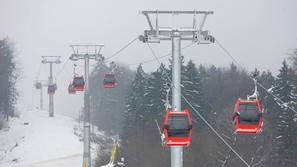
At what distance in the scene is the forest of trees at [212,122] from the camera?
47.8 metres

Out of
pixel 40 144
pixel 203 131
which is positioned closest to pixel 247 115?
pixel 203 131

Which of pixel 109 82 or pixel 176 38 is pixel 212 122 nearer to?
pixel 109 82

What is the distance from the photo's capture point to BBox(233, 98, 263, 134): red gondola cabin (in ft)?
53.9

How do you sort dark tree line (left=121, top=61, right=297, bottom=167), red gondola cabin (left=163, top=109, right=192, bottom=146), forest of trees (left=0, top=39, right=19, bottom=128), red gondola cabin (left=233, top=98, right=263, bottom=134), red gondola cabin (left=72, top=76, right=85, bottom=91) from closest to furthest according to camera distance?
1. red gondola cabin (left=163, top=109, right=192, bottom=146)
2. red gondola cabin (left=233, top=98, right=263, bottom=134)
3. red gondola cabin (left=72, top=76, right=85, bottom=91)
4. dark tree line (left=121, top=61, right=297, bottom=167)
5. forest of trees (left=0, top=39, right=19, bottom=128)

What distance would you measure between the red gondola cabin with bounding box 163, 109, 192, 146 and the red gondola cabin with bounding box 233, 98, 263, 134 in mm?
1704

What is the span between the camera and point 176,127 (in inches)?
611

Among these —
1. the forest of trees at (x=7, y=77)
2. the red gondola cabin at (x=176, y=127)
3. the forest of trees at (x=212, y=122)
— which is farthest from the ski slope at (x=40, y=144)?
the red gondola cabin at (x=176, y=127)

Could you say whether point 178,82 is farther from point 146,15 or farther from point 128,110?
point 128,110

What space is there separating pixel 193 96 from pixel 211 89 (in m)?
24.1

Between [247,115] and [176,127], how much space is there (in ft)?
7.49

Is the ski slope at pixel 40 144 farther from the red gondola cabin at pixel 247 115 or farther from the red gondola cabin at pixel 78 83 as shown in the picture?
the red gondola cabin at pixel 247 115

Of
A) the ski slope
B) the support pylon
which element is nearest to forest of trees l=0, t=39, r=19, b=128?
Result: the ski slope

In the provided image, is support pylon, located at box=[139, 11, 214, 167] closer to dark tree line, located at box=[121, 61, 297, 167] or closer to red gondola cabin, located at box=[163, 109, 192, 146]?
red gondola cabin, located at box=[163, 109, 192, 146]

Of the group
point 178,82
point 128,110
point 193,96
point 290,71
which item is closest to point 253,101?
point 178,82
